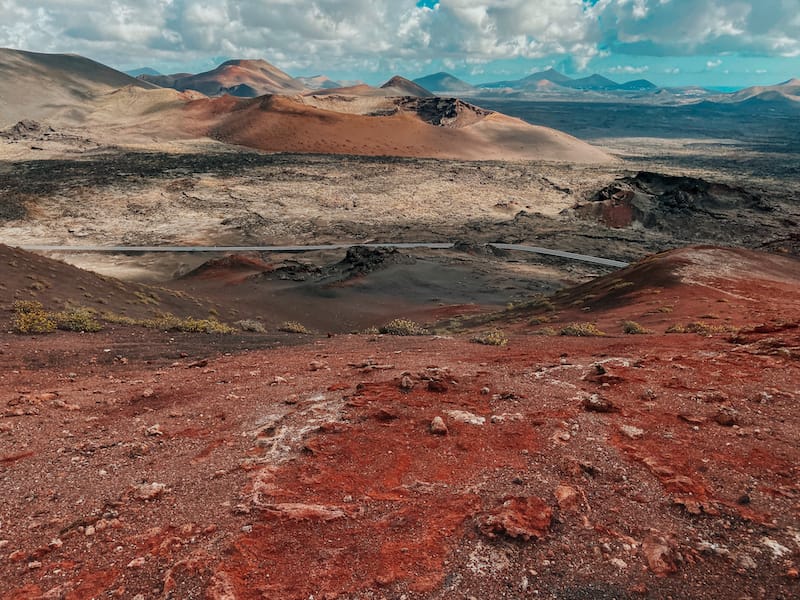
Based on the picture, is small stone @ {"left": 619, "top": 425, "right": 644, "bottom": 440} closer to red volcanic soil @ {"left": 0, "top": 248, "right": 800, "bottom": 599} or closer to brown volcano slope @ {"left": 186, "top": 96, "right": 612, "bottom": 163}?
red volcanic soil @ {"left": 0, "top": 248, "right": 800, "bottom": 599}

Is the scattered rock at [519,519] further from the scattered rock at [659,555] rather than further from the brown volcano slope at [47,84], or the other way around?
the brown volcano slope at [47,84]

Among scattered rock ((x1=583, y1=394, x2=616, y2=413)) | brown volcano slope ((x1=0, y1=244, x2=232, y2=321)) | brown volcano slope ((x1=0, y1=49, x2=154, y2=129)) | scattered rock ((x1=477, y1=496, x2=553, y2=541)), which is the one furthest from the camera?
brown volcano slope ((x1=0, y1=49, x2=154, y2=129))

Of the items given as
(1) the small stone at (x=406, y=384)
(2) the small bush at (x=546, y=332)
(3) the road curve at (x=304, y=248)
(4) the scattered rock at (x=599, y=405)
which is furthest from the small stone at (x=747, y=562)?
(3) the road curve at (x=304, y=248)

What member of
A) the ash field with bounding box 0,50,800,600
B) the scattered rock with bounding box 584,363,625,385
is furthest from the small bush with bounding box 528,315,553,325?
the scattered rock with bounding box 584,363,625,385

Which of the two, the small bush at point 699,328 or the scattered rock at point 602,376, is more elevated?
the scattered rock at point 602,376

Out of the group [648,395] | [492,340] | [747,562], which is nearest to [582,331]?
[492,340]

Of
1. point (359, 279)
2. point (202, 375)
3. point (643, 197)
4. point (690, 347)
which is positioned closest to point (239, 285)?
point (359, 279)
